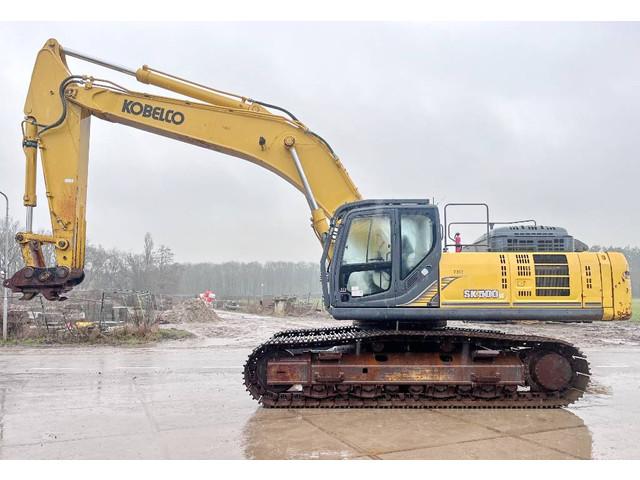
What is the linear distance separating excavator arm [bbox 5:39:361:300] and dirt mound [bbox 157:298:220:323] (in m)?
15.2

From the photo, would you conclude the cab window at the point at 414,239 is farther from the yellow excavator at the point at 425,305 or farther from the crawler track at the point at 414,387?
the crawler track at the point at 414,387

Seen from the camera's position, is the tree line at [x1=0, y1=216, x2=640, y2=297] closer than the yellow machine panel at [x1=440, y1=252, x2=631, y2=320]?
No

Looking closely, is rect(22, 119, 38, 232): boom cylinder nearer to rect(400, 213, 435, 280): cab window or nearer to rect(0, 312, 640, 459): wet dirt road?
rect(0, 312, 640, 459): wet dirt road

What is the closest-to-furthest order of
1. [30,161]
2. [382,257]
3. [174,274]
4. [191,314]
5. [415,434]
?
[415,434]
[382,257]
[30,161]
[191,314]
[174,274]

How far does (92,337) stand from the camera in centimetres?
1656

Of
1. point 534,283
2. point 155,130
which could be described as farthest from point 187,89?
point 534,283

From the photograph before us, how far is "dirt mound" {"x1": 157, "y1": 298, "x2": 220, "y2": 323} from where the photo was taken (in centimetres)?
2350

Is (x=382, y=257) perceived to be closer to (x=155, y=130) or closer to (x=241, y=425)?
(x=241, y=425)

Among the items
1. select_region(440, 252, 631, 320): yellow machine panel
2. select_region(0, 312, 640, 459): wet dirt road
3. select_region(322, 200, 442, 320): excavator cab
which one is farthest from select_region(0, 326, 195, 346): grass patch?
select_region(440, 252, 631, 320): yellow machine panel

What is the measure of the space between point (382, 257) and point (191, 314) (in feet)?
58.3

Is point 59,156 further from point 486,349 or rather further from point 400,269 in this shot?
point 486,349

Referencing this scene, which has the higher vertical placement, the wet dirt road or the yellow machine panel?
the yellow machine panel

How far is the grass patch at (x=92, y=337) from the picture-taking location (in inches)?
Result: 642

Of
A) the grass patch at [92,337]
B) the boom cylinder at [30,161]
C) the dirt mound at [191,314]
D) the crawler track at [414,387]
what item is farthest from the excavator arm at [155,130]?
the dirt mound at [191,314]
